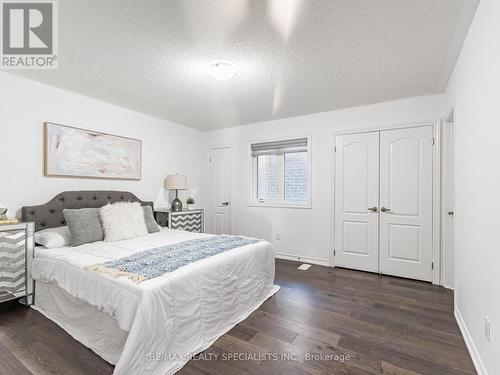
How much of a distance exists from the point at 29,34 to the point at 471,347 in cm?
409

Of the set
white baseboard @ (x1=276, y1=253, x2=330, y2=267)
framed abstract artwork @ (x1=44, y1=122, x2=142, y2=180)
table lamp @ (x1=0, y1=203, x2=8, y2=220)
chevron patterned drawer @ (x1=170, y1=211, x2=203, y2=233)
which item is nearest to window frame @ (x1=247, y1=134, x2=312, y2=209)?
white baseboard @ (x1=276, y1=253, x2=330, y2=267)

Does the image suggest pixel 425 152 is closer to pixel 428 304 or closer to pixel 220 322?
pixel 428 304

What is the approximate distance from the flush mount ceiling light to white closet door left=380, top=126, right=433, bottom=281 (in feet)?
7.55

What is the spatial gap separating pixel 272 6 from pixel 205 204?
→ 3.98 meters

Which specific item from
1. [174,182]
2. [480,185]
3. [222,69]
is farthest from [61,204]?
[480,185]

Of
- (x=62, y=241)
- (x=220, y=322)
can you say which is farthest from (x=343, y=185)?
(x=62, y=241)

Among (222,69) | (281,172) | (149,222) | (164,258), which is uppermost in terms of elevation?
(222,69)

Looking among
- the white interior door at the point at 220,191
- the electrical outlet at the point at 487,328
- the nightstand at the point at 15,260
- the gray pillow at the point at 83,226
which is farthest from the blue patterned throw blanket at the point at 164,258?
the white interior door at the point at 220,191

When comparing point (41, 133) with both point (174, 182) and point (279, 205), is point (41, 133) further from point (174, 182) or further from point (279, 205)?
point (279, 205)

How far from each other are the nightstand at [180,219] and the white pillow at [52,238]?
1.37 metres

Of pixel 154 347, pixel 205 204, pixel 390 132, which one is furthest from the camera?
pixel 205 204

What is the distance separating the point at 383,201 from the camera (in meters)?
3.52

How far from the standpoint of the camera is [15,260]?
2.36m

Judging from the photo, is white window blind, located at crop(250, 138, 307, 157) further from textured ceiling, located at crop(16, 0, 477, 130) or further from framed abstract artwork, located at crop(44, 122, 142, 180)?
framed abstract artwork, located at crop(44, 122, 142, 180)
